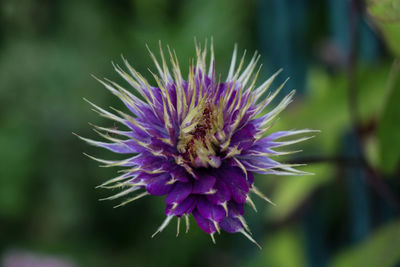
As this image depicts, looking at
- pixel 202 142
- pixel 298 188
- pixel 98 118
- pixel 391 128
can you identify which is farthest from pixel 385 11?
pixel 98 118

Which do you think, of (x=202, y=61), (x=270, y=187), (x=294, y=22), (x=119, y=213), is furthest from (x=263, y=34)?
(x=202, y=61)

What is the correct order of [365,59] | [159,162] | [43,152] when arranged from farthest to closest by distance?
[43,152] → [365,59] → [159,162]

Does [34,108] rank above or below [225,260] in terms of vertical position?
above

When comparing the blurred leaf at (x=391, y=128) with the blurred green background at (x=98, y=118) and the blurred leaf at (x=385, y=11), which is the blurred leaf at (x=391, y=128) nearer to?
the blurred leaf at (x=385, y=11)

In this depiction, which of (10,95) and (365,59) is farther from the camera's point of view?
(10,95)

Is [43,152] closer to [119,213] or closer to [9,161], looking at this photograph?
[9,161]

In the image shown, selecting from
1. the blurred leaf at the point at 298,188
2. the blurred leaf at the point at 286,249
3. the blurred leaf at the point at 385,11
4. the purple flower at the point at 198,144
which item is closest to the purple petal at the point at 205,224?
the purple flower at the point at 198,144

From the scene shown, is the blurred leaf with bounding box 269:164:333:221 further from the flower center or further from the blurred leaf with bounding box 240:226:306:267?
the flower center
